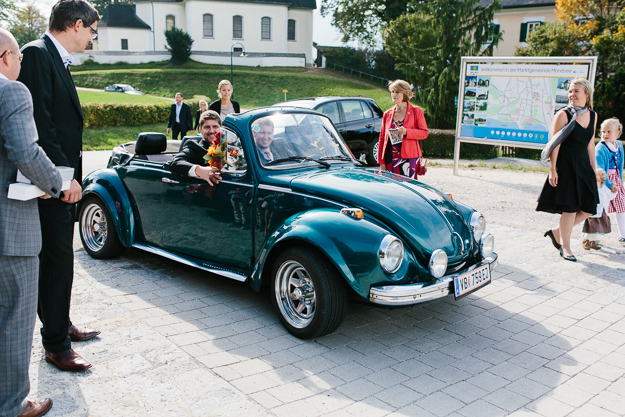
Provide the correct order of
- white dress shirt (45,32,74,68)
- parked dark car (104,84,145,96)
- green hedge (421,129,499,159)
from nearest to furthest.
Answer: white dress shirt (45,32,74,68)
green hedge (421,129,499,159)
parked dark car (104,84,145,96)

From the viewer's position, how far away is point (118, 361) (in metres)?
3.95

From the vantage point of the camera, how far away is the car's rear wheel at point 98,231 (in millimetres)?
6227

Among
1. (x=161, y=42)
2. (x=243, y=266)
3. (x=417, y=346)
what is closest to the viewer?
(x=417, y=346)

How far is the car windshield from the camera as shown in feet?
16.6

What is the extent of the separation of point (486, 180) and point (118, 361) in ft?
35.1

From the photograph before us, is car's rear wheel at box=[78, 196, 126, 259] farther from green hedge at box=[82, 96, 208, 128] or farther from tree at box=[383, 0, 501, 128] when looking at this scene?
green hedge at box=[82, 96, 208, 128]

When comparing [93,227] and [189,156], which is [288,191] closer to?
[189,156]

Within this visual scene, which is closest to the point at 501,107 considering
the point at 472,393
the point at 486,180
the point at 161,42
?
the point at 486,180

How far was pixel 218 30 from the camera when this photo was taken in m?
60.4

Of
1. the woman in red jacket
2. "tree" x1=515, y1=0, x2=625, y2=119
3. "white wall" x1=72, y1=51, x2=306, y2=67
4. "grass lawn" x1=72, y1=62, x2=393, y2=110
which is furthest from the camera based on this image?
"white wall" x1=72, y1=51, x2=306, y2=67

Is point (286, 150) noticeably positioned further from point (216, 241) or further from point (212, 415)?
point (212, 415)

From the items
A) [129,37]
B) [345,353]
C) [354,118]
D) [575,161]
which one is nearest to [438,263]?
A: [345,353]

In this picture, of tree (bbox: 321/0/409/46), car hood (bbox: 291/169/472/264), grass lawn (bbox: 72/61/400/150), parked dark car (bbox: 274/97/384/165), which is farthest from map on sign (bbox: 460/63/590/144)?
tree (bbox: 321/0/409/46)

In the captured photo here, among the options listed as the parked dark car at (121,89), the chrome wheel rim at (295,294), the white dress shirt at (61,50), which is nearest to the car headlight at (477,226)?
the chrome wheel rim at (295,294)
